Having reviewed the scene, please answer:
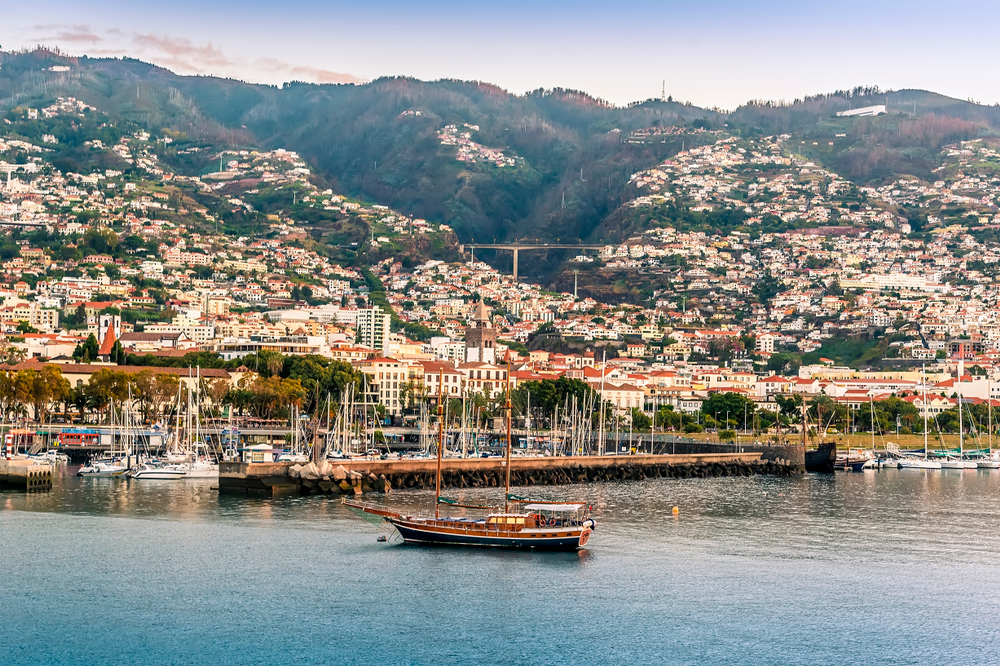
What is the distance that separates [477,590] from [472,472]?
98.3ft

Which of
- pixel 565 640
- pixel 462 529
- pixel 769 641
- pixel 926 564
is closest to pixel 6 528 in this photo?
pixel 462 529

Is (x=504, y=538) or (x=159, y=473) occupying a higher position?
(x=159, y=473)

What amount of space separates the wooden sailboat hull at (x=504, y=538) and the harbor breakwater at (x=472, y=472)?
52.0 feet

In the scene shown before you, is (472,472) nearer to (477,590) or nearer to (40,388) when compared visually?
(40,388)

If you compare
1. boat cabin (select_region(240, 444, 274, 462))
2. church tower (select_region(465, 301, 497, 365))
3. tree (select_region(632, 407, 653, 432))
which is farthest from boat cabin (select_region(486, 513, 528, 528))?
church tower (select_region(465, 301, 497, 365))

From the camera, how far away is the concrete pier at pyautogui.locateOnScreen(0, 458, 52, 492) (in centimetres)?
6241

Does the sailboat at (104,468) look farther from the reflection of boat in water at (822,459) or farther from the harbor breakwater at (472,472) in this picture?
the reflection of boat in water at (822,459)

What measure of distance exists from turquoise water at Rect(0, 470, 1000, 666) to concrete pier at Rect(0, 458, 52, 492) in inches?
199

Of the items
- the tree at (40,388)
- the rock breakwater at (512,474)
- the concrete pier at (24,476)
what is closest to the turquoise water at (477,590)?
the rock breakwater at (512,474)

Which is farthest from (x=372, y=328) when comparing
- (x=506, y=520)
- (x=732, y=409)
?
(x=506, y=520)

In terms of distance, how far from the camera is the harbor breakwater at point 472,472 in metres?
61.1

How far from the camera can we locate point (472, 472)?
6906 cm

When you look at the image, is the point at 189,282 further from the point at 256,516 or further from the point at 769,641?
the point at 769,641

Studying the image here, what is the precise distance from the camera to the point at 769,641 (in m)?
34.3
